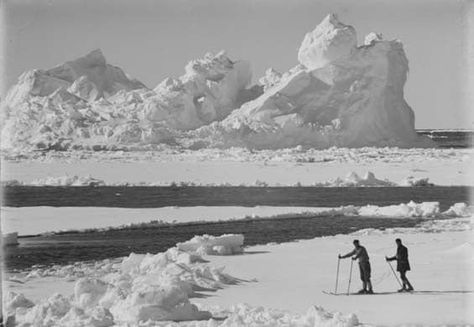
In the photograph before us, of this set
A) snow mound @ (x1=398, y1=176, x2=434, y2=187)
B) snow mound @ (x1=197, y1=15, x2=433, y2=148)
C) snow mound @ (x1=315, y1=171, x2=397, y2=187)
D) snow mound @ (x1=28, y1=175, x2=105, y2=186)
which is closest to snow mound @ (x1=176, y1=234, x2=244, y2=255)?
snow mound @ (x1=315, y1=171, x2=397, y2=187)

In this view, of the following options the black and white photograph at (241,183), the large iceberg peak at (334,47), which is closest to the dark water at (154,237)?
the black and white photograph at (241,183)

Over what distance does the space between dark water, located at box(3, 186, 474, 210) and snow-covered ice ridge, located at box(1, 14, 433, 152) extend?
3.47ft

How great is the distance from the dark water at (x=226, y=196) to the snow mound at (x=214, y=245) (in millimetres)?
2238

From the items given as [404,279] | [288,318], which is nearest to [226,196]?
[404,279]

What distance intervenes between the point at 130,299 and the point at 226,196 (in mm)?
4882

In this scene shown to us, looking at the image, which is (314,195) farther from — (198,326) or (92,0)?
(198,326)

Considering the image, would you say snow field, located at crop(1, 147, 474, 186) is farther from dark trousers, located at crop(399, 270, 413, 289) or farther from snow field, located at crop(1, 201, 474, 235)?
dark trousers, located at crop(399, 270, 413, 289)

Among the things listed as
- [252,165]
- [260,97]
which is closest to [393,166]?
[252,165]

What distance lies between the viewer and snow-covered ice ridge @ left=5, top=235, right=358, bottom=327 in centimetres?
608

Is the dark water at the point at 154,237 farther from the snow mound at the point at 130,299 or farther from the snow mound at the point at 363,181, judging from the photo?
the snow mound at the point at 130,299

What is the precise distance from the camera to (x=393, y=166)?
13.5m

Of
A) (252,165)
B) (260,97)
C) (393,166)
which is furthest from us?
(260,97)

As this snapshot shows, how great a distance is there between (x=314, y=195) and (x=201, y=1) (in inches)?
226

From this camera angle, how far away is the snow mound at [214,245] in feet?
27.5
